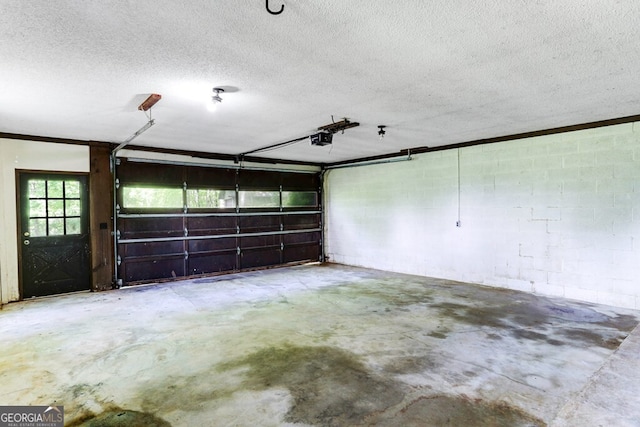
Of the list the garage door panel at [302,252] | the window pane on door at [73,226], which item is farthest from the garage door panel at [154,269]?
the garage door panel at [302,252]

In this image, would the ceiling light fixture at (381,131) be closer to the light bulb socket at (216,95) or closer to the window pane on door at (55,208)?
the light bulb socket at (216,95)

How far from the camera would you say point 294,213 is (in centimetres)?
832

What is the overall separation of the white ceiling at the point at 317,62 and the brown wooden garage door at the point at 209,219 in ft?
5.94

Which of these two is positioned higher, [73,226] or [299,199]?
[299,199]

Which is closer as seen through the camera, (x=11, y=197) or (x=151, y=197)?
(x=11, y=197)

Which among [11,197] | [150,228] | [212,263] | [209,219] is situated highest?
[11,197]

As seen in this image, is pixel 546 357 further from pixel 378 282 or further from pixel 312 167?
pixel 312 167

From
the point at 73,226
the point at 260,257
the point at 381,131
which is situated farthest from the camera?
the point at 260,257

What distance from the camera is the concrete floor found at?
2.28m

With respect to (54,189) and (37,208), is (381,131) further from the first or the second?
(37,208)

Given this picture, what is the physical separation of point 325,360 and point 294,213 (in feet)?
18.0

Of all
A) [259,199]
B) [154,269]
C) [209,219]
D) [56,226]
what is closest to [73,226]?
[56,226]

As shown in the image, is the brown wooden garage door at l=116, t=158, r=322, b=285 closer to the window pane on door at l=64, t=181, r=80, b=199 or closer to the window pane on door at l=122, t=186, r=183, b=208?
the window pane on door at l=122, t=186, r=183, b=208

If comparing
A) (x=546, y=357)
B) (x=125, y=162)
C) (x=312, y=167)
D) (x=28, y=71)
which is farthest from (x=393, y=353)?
(x=312, y=167)
